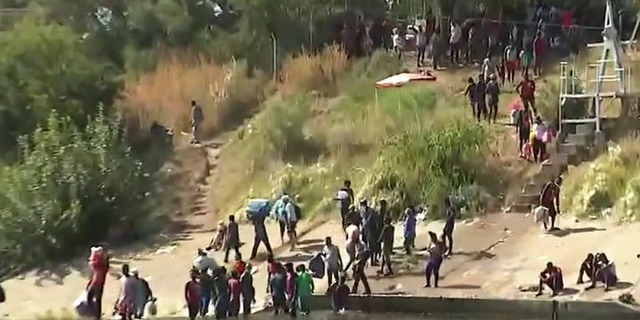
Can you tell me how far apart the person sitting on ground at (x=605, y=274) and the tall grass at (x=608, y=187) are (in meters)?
3.99

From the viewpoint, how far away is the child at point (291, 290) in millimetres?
20375

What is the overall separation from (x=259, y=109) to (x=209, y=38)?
6.72 metres

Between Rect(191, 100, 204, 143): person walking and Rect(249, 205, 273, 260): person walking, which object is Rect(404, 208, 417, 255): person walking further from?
Rect(191, 100, 204, 143): person walking

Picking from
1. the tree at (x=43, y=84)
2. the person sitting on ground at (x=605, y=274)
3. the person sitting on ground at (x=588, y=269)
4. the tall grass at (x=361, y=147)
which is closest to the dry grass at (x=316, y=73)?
the tall grass at (x=361, y=147)

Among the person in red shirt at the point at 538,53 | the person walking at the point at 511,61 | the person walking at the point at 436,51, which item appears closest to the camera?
the person walking at the point at 511,61

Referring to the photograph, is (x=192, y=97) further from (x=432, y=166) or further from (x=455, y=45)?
(x=432, y=166)

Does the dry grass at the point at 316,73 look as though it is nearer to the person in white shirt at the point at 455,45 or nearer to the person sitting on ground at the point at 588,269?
the person in white shirt at the point at 455,45

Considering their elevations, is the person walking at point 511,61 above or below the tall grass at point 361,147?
above

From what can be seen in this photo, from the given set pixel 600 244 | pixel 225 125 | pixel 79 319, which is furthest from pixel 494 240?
pixel 225 125

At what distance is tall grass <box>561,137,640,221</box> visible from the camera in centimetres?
2455

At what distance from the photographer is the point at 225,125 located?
111ft

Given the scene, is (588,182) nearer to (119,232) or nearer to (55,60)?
(119,232)

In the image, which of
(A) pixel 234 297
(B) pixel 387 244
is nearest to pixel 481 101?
(B) pixel 387 244

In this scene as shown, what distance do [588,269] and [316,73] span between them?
49.4ft
